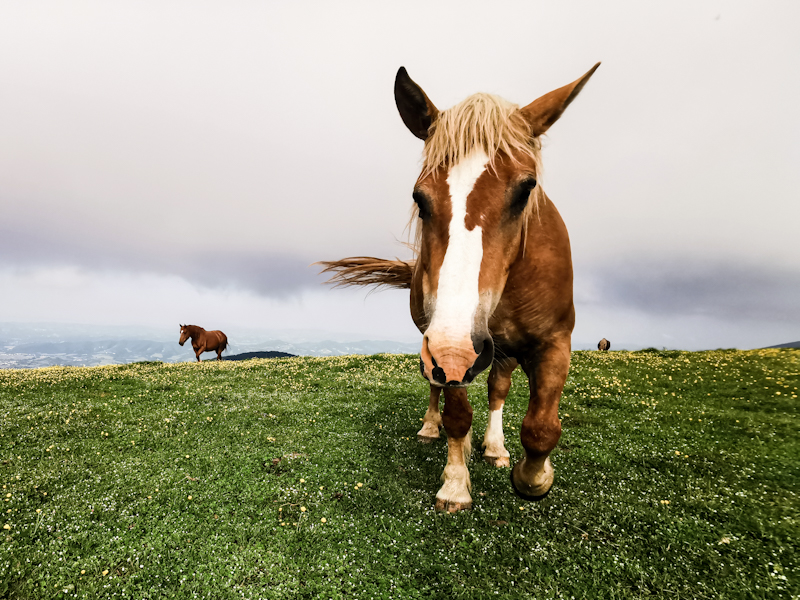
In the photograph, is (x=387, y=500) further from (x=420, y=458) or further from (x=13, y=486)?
(x=13, y=486)

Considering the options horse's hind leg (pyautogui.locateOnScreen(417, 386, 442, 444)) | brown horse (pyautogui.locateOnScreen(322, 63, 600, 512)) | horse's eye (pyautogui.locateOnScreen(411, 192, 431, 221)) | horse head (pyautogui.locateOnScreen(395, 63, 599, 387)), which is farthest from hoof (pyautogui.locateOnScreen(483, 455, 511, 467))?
horse's eye (pyautogui.locateOnScreen(411, 192, 431, 221))

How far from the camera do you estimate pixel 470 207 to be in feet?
10.5

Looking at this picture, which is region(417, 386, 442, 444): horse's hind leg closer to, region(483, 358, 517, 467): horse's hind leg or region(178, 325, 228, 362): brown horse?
region(483, 358, 517, 467): horse's hind leg

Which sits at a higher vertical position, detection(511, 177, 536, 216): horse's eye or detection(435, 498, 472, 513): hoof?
detection(511, 177, 536, 216): horse's eye

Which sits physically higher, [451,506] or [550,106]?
[550,106]

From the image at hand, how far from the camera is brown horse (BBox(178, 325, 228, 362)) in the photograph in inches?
1159

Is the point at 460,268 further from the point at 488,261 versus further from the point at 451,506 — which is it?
the point at 451,506

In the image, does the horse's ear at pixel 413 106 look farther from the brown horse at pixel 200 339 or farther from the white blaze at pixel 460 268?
the brown horse at pixel 200 339

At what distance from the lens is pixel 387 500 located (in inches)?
200

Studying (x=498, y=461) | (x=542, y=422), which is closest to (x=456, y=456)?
(x=542, y=422)

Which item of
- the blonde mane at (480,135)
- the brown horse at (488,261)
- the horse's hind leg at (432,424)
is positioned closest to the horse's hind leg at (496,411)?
the horse's hind leg at (432,424)

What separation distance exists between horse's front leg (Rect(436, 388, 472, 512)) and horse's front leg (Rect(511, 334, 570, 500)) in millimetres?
875

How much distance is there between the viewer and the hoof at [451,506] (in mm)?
4875

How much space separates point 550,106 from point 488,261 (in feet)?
6.46
